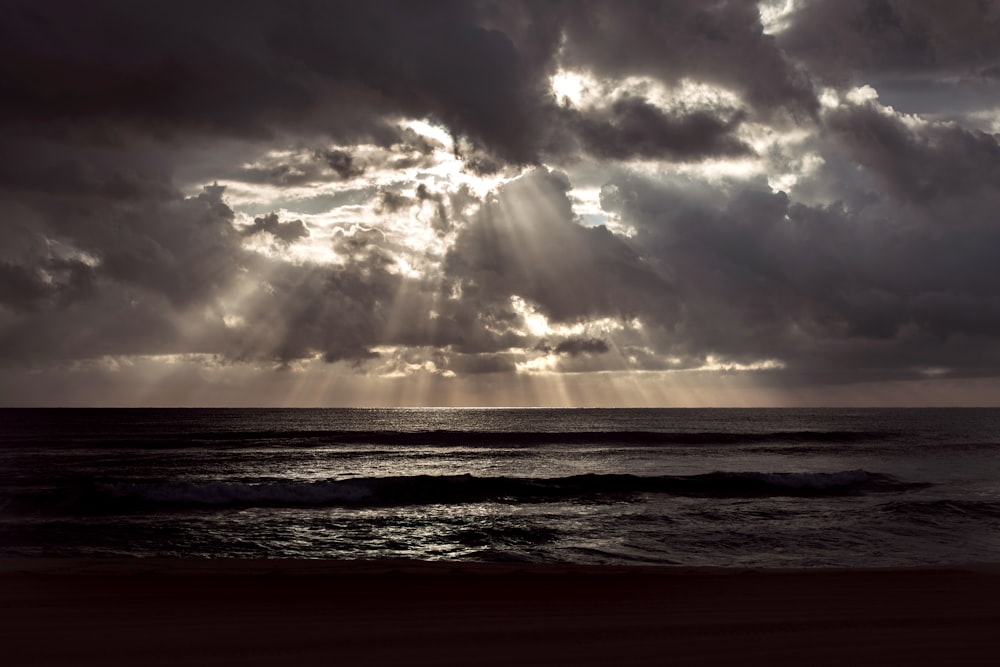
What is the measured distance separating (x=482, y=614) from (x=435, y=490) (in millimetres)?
19853

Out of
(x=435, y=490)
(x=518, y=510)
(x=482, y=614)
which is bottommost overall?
(x=435, y=490)

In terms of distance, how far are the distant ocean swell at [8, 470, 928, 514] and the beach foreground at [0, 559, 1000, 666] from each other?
11.8 meters

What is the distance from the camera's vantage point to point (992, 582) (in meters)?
12.1

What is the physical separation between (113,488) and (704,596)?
24.0m

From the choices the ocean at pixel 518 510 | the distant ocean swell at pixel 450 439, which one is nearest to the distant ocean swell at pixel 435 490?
the ocean at pixel 518 510

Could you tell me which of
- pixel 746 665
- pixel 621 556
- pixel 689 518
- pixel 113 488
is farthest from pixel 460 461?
A: pixel 746 665

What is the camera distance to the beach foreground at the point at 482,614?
7551mm

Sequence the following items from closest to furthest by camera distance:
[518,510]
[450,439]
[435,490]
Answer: [518,510]
[435,490]
[450,439]

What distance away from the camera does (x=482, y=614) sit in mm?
9539

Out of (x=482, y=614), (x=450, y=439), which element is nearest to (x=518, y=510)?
(x=482, y=614)

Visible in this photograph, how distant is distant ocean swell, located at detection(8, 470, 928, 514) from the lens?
981 inches

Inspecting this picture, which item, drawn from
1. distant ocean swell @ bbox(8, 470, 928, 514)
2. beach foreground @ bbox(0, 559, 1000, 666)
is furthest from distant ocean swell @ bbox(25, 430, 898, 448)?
beach foreground @ bbox(0, 559, 1000, 666)

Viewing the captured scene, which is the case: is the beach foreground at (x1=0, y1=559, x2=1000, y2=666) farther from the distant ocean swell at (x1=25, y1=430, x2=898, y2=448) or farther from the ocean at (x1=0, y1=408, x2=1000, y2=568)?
the distant ocean swell at (x1=25, y1=430, x2=898, y2=448)

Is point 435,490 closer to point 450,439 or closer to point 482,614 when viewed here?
point 482,614
